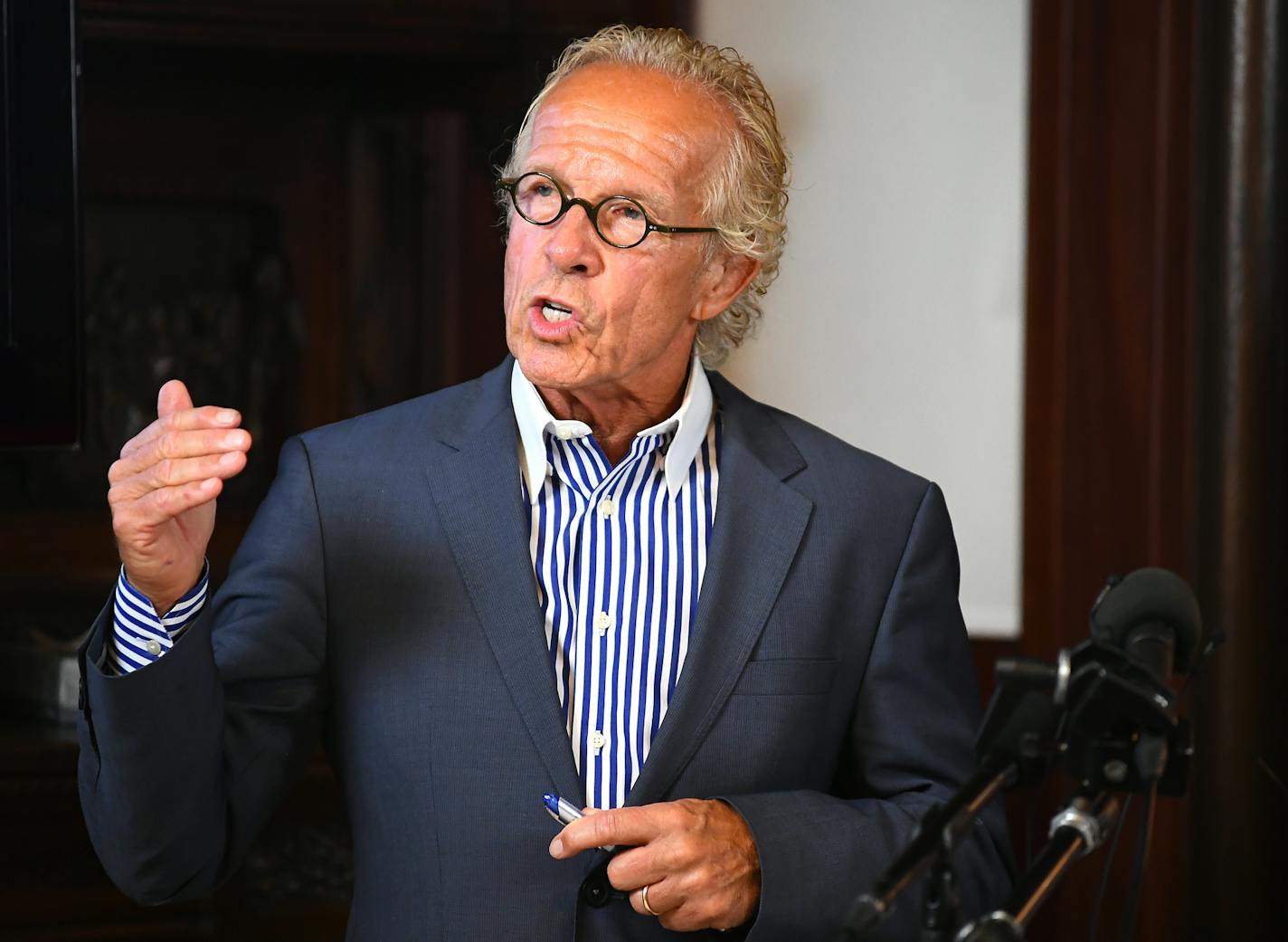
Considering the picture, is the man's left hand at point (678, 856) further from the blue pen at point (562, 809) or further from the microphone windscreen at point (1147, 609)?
the microphone windscreen at point (1147, 609)

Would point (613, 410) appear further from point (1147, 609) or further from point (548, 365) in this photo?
point (1147, 609)

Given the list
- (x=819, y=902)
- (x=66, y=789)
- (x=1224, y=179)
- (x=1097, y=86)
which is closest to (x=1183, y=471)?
(x=1224, y=179)

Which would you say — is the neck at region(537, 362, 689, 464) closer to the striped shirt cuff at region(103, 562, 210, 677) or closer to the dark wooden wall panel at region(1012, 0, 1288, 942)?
the striped shirt cuff at region(103, 562, 210, 677)

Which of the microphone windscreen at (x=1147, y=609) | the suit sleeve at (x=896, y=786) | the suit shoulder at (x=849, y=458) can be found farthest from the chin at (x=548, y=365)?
the microphone windscreen at (x=1147, y=609)

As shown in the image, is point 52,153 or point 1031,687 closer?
point 1031,687

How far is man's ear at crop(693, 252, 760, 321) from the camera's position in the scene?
175 centimetres

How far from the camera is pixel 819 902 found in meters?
1.53

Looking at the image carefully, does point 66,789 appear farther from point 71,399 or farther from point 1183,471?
point 1183,471

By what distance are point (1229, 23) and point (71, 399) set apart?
5.46 feet

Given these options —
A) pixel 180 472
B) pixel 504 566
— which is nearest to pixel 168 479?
pixel 180 472

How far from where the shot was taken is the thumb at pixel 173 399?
1328 millimetres

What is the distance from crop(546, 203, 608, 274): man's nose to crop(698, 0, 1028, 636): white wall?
119 centimetres

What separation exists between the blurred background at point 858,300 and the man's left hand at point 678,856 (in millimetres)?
923

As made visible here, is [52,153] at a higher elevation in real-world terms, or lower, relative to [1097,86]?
lower
